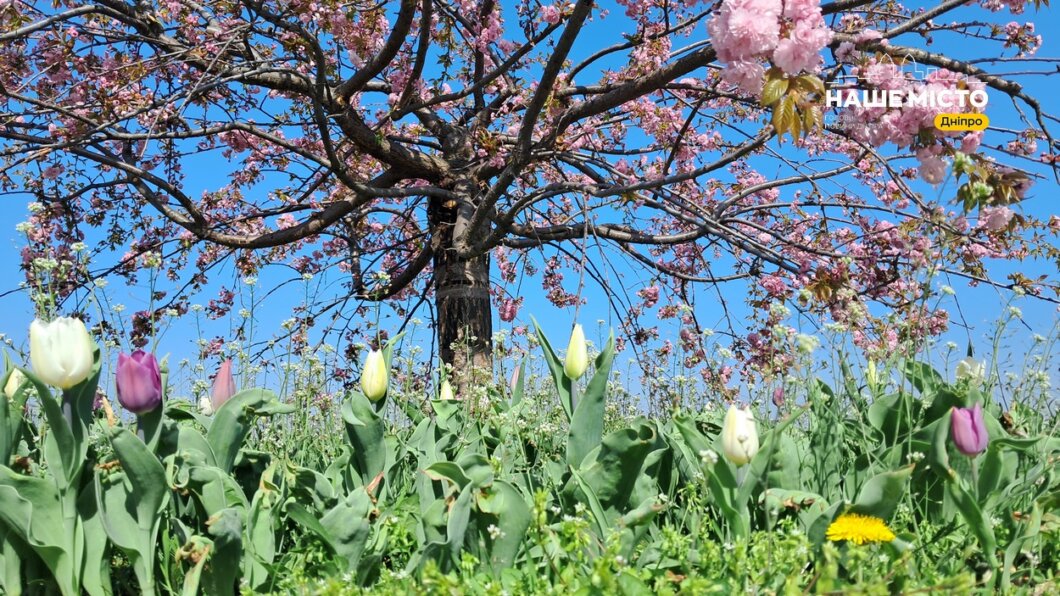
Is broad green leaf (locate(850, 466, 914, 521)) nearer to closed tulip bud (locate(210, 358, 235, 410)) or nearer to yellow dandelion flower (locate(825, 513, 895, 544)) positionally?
yellow dandelion flower (locate(825, 513, 895, 544))

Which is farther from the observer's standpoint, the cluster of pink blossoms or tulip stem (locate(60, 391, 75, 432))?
the cluster of pink blossoms

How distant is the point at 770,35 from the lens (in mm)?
2914

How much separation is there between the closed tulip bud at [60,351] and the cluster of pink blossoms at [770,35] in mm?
2346

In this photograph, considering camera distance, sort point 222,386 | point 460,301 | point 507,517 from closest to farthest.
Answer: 1. point 507,517
2. point 222,386
3. point 460,301

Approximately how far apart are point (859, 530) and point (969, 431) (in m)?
0.44

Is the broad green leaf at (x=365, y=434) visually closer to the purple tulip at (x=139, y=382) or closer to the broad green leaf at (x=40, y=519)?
the purple tulip at (x=139, y=382)

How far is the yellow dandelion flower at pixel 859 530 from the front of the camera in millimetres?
1738

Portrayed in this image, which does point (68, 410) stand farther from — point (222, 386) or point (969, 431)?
point (969, 431)

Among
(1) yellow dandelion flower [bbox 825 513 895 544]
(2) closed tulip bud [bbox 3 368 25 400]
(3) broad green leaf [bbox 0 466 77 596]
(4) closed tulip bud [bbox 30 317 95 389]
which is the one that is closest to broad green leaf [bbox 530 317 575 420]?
(1) yellow dandelion flower [bbox 825 513 895 544]

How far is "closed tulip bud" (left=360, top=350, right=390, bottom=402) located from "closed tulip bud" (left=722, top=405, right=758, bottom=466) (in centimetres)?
98

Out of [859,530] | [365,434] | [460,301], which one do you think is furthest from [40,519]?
[460,301]

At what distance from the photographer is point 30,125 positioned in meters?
5.86

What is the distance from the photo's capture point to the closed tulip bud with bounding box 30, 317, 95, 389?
1775mm

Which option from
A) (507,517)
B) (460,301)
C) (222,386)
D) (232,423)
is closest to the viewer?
(507,517)
